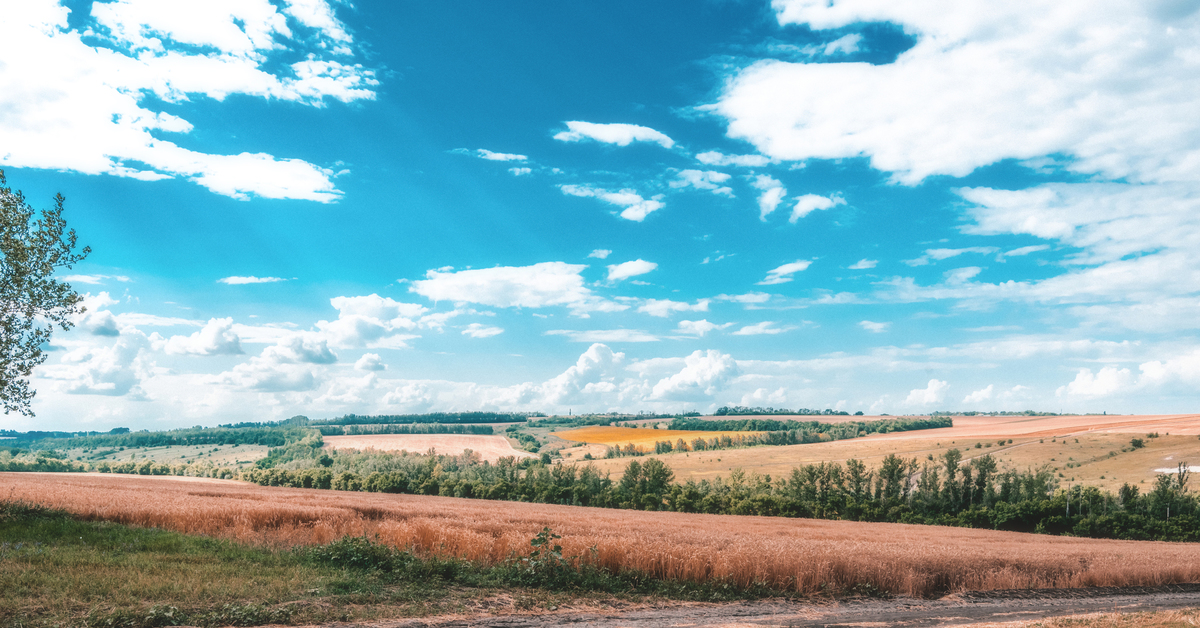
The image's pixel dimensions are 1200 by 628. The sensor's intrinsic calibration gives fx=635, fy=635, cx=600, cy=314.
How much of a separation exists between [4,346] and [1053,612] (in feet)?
117

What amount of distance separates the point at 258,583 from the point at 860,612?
1466 cm

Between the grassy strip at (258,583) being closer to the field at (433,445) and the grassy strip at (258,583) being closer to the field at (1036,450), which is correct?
the field at (1036,450)

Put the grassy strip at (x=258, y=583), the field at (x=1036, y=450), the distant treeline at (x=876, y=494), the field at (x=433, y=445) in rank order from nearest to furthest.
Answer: the grassy strip at (x=258, y=583) < the distant treeline at (x=876, y=494) < the field at (x=1036, y=450) < the field at (x=433, y=445)

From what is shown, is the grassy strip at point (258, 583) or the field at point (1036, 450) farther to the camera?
the field at point (1036, 450)

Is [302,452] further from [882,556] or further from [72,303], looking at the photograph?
[882,556]

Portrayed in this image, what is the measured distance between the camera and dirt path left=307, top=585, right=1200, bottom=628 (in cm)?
1345

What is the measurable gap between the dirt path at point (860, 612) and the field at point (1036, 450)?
95.5 metres

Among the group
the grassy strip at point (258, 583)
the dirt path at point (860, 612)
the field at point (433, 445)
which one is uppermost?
the grassy strip at point (258, 583)

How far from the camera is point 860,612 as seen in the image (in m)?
16.5

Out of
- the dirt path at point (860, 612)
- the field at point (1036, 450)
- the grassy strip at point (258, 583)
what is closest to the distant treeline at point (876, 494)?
the field at point (1036, 450)

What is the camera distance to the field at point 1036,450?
4199 inches

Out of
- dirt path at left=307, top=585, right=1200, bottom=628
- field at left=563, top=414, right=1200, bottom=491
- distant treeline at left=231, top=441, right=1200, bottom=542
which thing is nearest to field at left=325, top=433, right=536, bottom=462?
field at left=563, top=414, right=1200, bottom=491

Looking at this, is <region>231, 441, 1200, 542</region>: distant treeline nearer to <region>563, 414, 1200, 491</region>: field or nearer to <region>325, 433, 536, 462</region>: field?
<region>563, 414, 1200, 491</region>: field

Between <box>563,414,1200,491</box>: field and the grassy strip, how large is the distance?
359ft
